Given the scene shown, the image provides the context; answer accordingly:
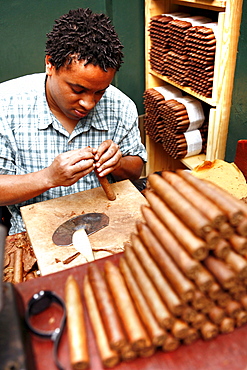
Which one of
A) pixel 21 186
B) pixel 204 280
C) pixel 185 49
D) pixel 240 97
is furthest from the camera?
pixel 185 49

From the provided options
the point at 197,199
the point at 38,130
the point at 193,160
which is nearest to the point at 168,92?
the point at 193,160

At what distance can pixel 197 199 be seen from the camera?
2.77 feet

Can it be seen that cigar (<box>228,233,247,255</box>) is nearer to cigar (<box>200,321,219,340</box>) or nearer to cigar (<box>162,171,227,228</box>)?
cigar (<box>162,171,227,228</box>)

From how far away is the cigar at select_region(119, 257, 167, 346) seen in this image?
2.58 ft

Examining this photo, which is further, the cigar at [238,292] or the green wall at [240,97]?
the green wall at [240,97]

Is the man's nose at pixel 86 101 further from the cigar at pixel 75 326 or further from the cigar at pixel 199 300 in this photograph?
the cigar at pixel 199 300

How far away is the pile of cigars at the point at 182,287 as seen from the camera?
0.78 m

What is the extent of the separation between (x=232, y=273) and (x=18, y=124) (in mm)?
1561

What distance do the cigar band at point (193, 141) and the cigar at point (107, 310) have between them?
209cm

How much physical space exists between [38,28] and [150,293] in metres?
3.16

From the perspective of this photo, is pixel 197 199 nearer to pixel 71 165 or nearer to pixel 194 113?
pixel 71 165

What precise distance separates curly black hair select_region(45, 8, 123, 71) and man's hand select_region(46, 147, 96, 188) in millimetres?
423

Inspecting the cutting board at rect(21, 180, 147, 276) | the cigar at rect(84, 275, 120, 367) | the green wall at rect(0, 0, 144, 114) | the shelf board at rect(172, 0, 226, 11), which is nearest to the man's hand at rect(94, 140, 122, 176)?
the cutting board at rect(21, 180, 147, 276)

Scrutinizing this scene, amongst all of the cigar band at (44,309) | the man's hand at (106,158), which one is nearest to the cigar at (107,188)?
the man's hand at (106,158)
